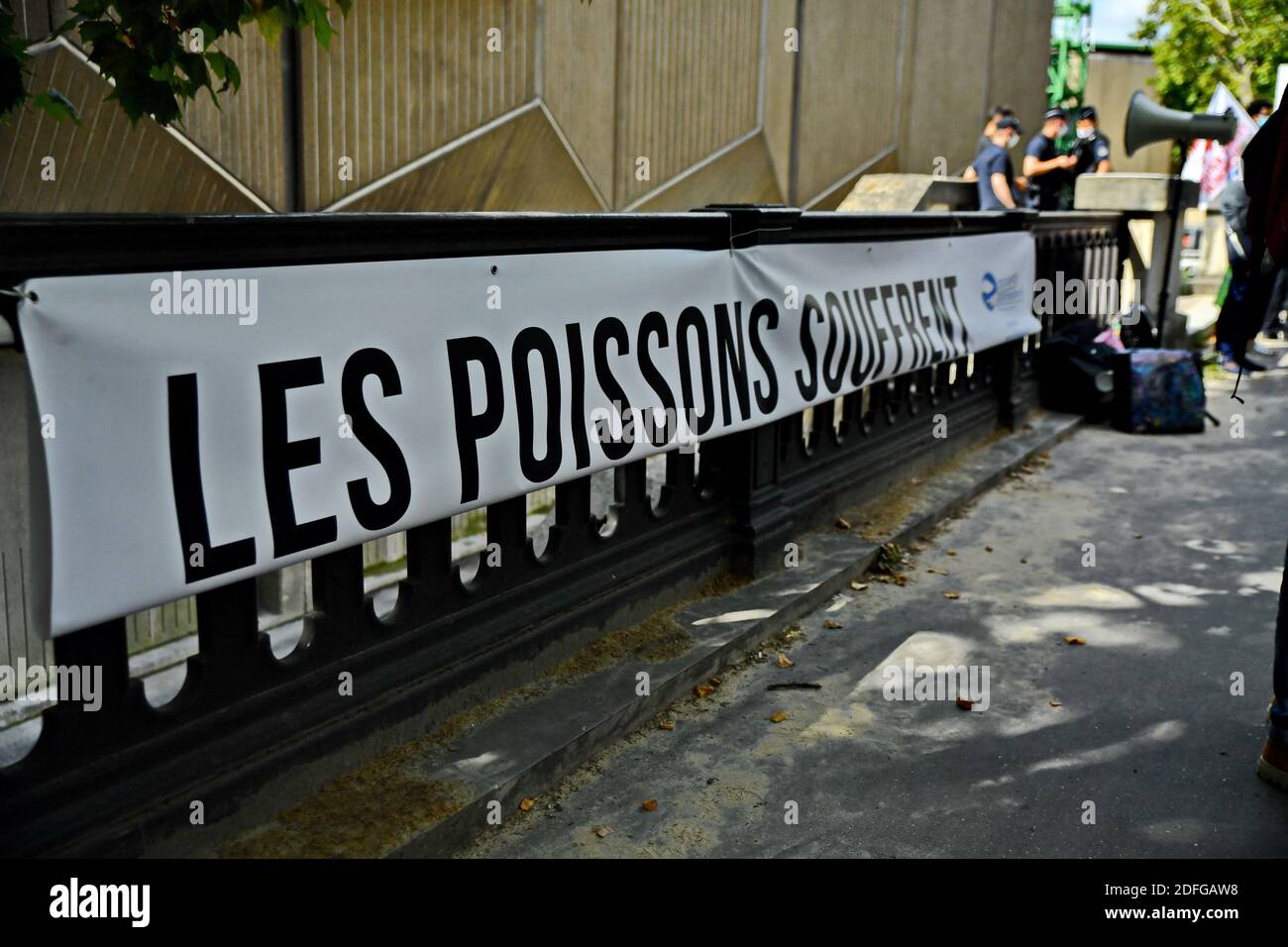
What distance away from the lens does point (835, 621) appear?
5.53 m

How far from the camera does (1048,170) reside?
558 inches

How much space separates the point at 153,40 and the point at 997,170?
1075cm

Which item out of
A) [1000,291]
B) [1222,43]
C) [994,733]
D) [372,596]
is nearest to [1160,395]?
[1000,291]

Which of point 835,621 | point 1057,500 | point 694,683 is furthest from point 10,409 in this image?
point 1057,500

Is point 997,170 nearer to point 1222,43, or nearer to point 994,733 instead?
point 994,733

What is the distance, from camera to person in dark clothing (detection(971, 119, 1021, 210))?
1277 centimetres

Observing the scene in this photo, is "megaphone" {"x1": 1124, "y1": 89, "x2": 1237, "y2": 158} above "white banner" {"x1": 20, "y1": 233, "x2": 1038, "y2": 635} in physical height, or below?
above

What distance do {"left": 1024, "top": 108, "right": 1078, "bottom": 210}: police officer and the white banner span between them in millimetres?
9810

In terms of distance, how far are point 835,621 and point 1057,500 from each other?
3.11m

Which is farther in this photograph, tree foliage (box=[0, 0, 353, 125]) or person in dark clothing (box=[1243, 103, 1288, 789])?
person in dark clothing (box=[1243, 103, 1288, 789])

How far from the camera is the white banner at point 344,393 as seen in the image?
108 inches

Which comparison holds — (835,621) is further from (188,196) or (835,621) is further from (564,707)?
(188,196)

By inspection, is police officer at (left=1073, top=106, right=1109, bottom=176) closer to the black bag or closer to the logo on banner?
the black bag

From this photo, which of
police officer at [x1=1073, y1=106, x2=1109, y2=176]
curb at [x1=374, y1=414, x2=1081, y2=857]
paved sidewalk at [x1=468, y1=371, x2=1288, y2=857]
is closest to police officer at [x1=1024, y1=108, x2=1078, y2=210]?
police officer at [x1=1073, y1=106, x2=1109, y2=176]
